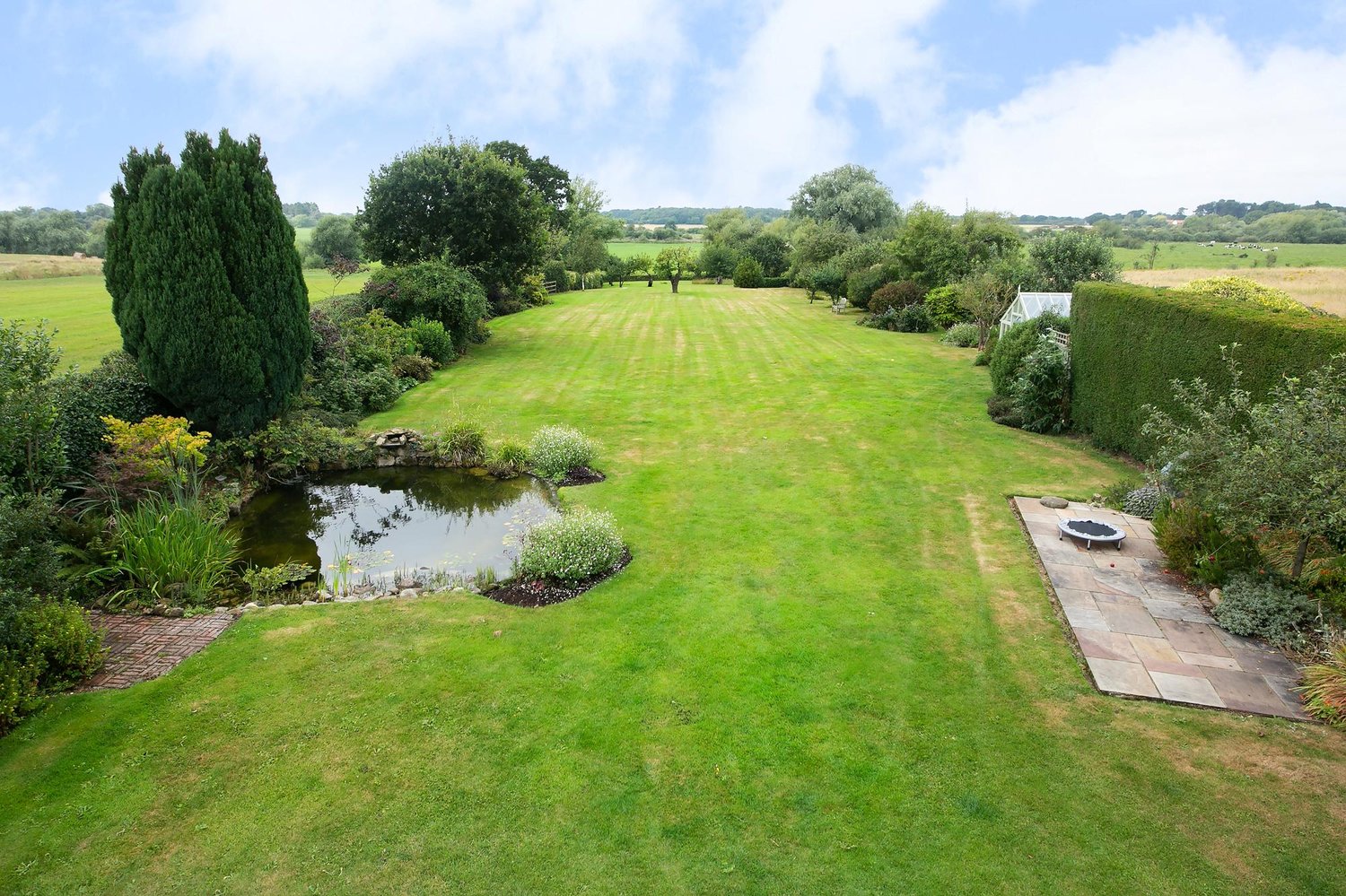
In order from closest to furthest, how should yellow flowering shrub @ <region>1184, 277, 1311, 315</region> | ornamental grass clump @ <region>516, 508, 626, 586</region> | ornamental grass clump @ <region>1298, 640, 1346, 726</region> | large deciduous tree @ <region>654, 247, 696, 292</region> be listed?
ornamental grass clump @ <region>1298, 640, 1346, 726</region>, ornamental grass clump @ <region>516, 508, 626, 586</region>, yellow flowering shrub @ <region>1184, 277, 1311, 315</region>, large deciduous tree @ <region>654, 247, 696, 292</region>

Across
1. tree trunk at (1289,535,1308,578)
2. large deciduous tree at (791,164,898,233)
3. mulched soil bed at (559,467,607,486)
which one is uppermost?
large deciduous tree at (791,164,898,233)

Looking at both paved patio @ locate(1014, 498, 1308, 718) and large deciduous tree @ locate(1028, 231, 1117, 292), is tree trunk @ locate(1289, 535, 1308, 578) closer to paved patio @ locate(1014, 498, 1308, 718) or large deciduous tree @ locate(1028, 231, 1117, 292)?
paved patio @ locate(1014, 498, 1308, 718)

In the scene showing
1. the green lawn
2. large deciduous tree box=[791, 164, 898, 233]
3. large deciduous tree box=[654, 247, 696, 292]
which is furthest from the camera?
large deciduous tree box=[654, 247, 696, 292]

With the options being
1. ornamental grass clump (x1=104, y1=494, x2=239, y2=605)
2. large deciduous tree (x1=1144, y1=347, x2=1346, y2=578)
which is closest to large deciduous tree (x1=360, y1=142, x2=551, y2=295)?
ornamental grass clump (x1=104, y1=494, x2=239, y2=605)

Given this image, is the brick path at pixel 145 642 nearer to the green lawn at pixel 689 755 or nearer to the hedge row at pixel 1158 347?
the green lawn at pixel 689 755

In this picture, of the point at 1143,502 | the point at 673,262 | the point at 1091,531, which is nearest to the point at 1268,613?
the point at 1091,531

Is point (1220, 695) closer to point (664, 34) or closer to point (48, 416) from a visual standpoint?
point (48, 416)

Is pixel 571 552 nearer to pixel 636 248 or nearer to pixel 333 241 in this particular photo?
pixel 333 241

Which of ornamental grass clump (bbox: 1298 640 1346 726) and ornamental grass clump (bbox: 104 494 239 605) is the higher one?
ornamental grass clump (bbox: 104 494 239 605)
